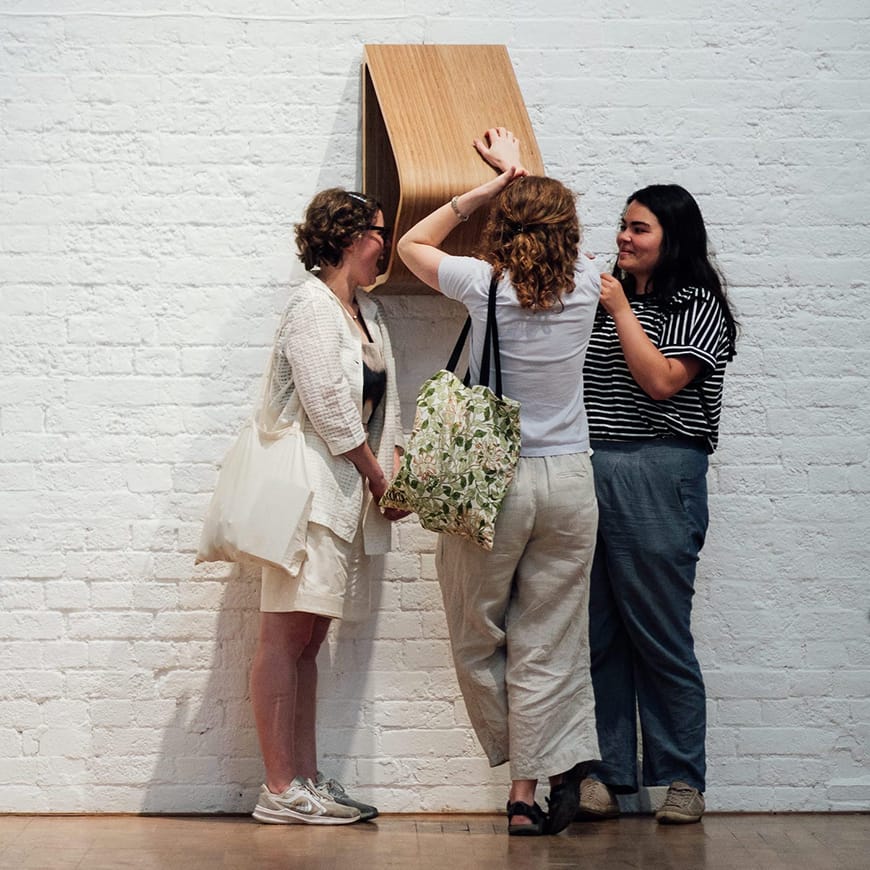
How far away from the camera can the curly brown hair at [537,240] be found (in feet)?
10.5

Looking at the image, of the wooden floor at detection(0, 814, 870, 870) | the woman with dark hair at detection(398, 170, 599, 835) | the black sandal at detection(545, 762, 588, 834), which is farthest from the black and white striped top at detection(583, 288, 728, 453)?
the wooden floor at detection(0, 814, 870, 870)

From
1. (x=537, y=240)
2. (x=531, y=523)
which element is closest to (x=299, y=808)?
(x=531, y=523)

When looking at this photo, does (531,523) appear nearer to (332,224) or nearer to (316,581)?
A: (316,581)

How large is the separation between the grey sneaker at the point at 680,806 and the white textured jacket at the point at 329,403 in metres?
0.98

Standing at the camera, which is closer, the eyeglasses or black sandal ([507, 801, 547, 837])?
black sandal ([507, 801, 547, 837])

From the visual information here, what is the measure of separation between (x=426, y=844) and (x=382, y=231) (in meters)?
1.52

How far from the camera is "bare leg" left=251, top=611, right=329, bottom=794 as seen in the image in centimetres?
343

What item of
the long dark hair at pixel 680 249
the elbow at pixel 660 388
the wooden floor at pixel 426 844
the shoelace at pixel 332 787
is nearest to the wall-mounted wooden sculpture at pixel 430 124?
the long dark hair at pixel 680 249

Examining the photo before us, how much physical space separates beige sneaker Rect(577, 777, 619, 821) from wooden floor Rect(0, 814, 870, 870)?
3cm

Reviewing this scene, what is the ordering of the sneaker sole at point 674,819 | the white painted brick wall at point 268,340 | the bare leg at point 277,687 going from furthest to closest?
the white painted brick wall at point 268,340, the sneaker sole at point 674,819, the bare leg at point 277,687

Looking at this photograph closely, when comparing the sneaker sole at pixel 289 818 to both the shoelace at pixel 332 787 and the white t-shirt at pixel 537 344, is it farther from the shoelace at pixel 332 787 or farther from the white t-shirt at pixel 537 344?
the white t-shirt at pixel 537 344

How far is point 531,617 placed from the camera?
3.36 metres

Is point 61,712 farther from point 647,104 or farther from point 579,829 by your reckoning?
point 647,104

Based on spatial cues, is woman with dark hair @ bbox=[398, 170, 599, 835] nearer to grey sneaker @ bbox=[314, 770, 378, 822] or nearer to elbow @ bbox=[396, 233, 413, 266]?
elbow @ bbox=[396, 233, 413, 266]
